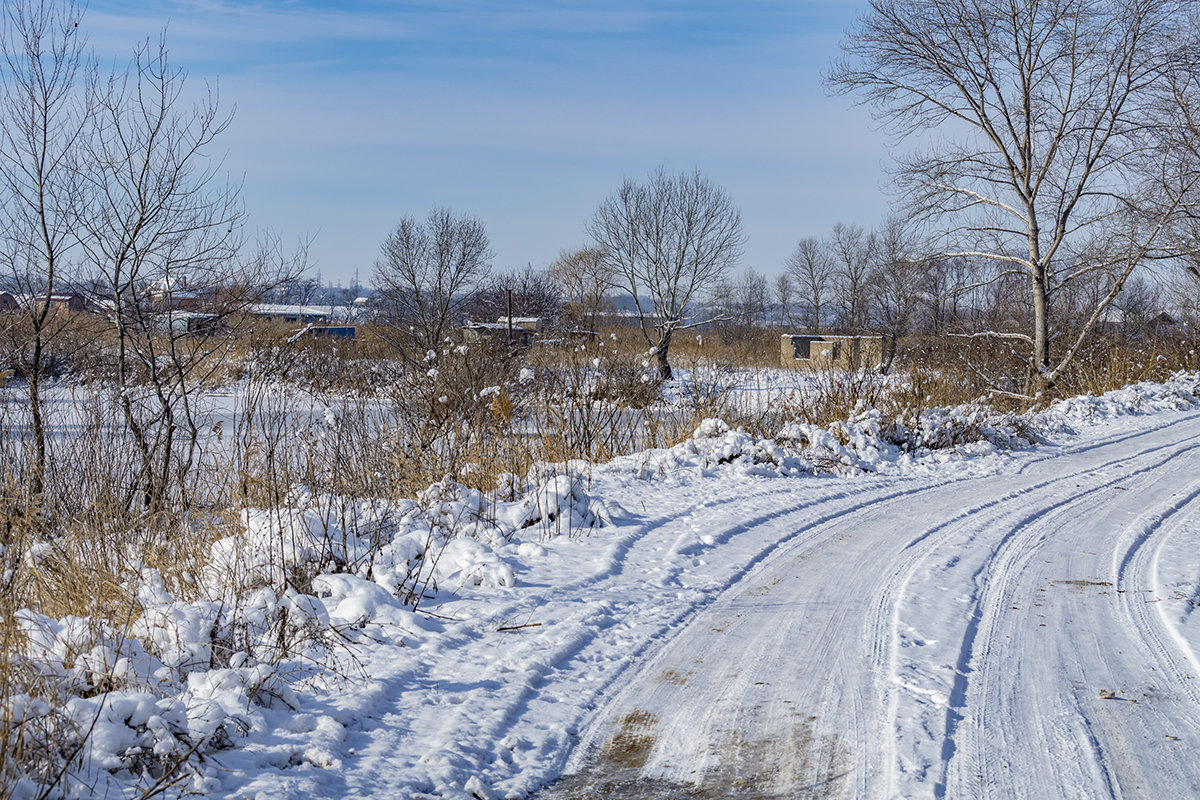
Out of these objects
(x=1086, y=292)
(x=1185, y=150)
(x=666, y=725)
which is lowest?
(x=666, y=725)

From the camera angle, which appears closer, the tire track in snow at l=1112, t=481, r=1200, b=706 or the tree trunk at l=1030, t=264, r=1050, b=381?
the tire track in snow at l=1112, t=481, r=1200, b=706

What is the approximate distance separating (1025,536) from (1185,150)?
62.1 feet

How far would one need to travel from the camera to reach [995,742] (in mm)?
3449

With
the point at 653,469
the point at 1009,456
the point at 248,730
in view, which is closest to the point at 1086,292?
the point at 1009,456

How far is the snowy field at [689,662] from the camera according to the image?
3.18 metres

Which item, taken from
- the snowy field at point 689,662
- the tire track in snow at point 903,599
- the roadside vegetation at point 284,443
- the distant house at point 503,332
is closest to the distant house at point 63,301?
the roadside vegetation at point 284,443

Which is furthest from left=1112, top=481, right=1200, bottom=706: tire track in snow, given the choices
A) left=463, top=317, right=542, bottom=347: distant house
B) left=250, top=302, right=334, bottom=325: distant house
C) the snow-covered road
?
left=250, top=302, right=334, bottom=325: distant house

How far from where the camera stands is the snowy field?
318 cm

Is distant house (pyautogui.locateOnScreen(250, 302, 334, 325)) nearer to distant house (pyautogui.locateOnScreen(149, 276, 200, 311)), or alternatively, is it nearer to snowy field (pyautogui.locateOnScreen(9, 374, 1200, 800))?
distant house (pyautogui.locateOnScreen(149, 276, 200, 311))

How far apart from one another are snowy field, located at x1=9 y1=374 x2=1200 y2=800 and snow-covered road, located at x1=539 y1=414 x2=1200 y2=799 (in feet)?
0.05

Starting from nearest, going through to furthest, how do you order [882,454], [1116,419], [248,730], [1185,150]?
[248,730]
[882,454]
[1116,419]
[1185,150]

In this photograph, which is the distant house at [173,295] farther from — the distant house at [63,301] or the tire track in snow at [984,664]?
the tire track in snow at [984,664]

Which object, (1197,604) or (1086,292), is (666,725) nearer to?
(1197,604)

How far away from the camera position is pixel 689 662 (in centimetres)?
440
